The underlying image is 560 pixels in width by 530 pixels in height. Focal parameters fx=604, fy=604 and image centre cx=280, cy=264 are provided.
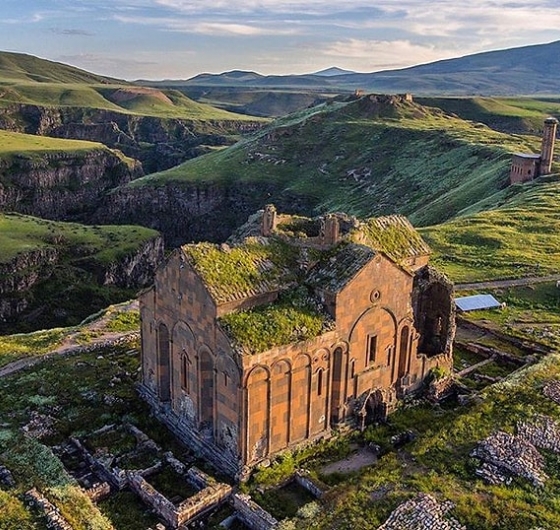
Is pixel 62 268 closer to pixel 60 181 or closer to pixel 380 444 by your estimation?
pixel 60 181

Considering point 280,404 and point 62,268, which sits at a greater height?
point 280,404

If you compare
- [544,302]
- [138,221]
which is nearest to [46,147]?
[138,221]

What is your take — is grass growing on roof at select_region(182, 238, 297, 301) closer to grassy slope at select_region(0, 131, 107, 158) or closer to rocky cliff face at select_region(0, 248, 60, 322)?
rocky cliff face at select_region(0, 248, 60, 322)

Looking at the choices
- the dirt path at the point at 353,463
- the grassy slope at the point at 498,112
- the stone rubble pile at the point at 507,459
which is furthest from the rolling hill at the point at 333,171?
the stone rubble pile at the point at 507,459

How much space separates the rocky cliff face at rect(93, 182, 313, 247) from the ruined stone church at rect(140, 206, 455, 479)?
288 feet

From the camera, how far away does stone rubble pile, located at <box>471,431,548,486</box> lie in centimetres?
2236

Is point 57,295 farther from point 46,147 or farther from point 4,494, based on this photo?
point 46,147

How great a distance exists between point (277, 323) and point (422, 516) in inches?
346

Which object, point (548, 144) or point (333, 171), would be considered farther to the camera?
point (333, 171)

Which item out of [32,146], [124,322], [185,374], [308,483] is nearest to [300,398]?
[308,483]

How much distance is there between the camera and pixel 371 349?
27.6m

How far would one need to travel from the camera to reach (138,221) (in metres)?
134

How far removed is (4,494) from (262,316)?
38.1ft

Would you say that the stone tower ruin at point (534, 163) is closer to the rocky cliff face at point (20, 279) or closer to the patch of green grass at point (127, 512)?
the rocky cliff face at point (20, 279)
